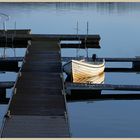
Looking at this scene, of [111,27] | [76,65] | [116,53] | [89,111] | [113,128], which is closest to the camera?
[113,128]

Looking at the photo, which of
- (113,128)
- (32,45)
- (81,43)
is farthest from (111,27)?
(113,128)

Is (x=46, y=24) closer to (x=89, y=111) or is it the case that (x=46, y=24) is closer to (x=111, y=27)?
(x=111, y=27)

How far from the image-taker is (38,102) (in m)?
21.3

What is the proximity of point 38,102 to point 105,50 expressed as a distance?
2343 cm

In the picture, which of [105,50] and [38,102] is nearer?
[38,102]

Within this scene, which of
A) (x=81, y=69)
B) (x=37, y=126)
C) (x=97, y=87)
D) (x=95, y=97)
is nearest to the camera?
(x=37, y=126)

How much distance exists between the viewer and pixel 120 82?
32.0m

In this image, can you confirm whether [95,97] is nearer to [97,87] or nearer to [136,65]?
[97,87]

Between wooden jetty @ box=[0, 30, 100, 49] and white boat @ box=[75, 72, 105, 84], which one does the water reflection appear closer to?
wooden jetty @ box=[0, 30, 100, 49]

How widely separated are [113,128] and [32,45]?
15864mm

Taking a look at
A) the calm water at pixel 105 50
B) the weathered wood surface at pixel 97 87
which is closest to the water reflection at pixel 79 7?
the calm water at pixel 105 50

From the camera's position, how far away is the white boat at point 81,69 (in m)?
30.0

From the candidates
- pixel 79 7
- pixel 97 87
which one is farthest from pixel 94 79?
pixel 79 7

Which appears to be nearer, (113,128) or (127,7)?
(113,128)
